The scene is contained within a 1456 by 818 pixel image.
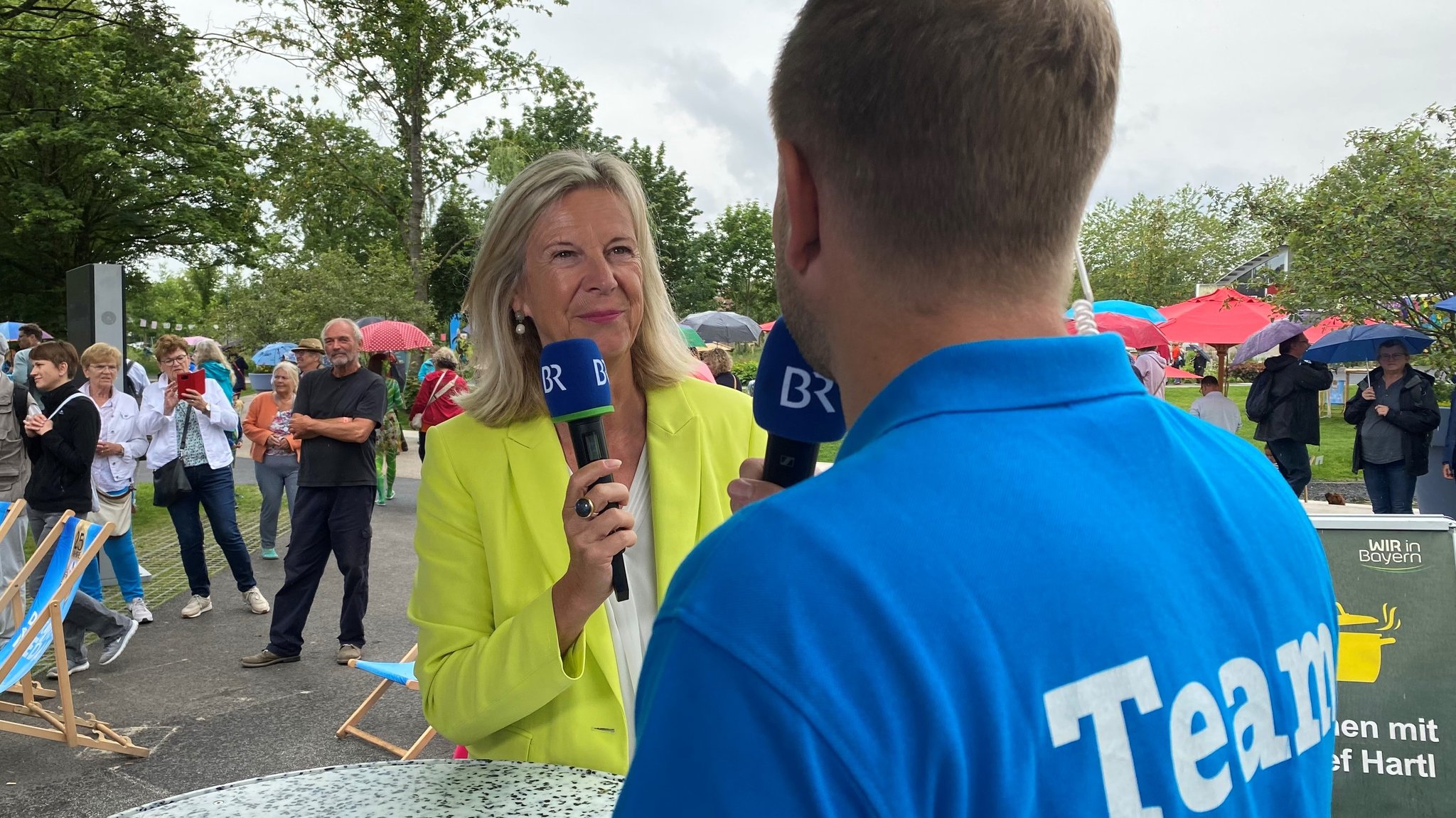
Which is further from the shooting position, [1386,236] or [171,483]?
[1386,236]

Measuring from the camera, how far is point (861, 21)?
85cm

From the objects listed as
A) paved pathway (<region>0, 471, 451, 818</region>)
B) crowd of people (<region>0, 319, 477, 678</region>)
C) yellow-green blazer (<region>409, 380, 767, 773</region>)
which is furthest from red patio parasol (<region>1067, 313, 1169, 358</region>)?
yellow-green blazer (<region>409, 380, 767, 773</region>)

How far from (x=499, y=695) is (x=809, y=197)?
1219 millimetres

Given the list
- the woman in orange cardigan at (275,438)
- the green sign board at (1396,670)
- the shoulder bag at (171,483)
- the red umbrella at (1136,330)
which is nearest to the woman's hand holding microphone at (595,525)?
the green sign board at (1396,670)

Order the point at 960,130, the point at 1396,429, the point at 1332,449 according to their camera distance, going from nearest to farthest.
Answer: the point at 960,130 → the point at 1396,429 → the point at 1332,449

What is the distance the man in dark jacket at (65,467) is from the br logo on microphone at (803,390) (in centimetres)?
681

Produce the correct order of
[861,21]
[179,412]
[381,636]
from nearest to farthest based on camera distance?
1. [861,21]
2. [381,636]
3. [179,412]

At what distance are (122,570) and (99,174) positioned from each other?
2534 centimetres

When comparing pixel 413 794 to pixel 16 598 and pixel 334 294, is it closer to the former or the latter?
pixel 16 598

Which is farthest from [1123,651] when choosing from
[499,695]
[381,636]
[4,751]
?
[381,636]

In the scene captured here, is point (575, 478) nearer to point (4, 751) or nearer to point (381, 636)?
point (4, 751)

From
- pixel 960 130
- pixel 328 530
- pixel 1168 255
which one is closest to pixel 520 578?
pixel 960 130

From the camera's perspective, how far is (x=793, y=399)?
1353mm

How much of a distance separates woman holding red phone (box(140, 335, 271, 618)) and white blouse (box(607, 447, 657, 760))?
22.4 ft
